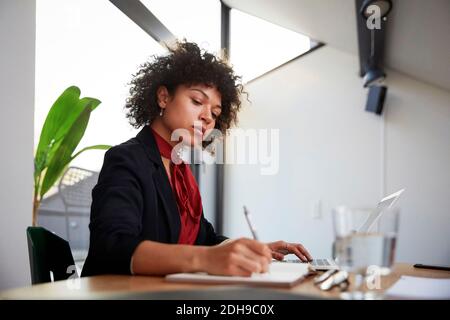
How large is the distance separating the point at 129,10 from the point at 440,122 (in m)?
1.30

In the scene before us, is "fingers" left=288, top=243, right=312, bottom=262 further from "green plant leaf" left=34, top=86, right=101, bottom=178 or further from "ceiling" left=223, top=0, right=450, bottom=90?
"ceiling" left=223, top=0, right=450, bottom=90

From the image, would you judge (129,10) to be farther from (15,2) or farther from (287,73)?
(287,73)

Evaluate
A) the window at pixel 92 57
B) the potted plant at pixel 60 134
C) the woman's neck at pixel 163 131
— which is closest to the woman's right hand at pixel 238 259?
the woman's neck at pixel 163 131

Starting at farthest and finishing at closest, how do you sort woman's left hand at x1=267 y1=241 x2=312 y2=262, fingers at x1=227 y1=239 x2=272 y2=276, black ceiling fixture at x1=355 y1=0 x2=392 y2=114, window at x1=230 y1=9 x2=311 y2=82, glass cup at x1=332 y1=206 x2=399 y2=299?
window at x1=230 y1=9 x2=311 y2=82, black ceiling fixture at x1=355 y1=0 x2=392 y2=114, woman's left hand at x1=267 y1=241 x2=312 y2=262, fingers at x1=227 y1=239 x2=272 y2=276, glass cup at x1=332 y1=206 x2=399 y2=299

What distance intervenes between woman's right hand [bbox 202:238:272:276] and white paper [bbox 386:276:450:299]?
14 centimetres

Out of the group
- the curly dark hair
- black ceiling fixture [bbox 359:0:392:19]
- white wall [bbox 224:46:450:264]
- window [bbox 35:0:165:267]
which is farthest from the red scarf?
white wall [bbox 224:46:450:264]

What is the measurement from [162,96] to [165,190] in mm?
250

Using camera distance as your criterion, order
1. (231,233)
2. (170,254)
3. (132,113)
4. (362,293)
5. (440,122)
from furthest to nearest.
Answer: (231,233)
(440,122)
(132,113)
(170,254)
(362,293)

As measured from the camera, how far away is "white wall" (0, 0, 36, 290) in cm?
81

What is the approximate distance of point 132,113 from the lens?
1142 mm

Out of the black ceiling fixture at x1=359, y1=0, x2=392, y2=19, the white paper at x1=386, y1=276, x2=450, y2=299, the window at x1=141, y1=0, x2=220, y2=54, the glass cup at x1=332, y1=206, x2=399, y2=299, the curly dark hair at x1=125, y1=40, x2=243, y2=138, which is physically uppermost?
the window at x1=141, y1=0, x2=220, y2=54

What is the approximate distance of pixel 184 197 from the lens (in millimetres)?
889

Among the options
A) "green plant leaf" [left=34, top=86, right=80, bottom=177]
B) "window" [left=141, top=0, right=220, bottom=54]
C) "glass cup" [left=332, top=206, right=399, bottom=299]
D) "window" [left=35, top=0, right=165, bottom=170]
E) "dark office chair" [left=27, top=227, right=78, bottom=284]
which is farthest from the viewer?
"window" [left=141, top=0, right=220, bottom=54]

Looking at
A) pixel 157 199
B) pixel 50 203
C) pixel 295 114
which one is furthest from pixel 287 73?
pixel 157 199
